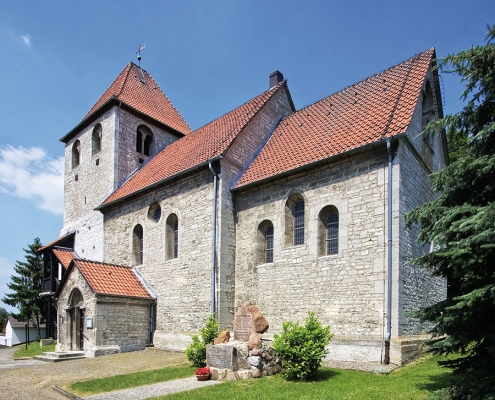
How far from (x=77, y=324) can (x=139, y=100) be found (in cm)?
1309

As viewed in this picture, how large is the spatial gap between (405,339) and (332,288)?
2.31 meters

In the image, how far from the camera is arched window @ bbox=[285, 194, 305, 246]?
13.4 m

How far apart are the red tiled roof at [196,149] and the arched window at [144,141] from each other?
4.38 ft

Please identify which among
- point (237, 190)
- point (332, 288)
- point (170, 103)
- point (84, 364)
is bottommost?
point (84, 364)

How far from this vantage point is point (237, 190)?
1512 cm

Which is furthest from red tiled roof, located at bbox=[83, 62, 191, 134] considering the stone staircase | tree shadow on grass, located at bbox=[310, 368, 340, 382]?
tree shadow on grass, located at bbox=[310, 368, 340, 382]

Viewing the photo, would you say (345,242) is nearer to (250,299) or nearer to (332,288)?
(332,288)

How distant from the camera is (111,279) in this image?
16.6m

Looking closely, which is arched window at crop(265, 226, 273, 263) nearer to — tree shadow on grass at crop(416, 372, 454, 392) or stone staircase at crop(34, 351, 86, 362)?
tree shadow on grass at crop(416, 372, 454, 392)

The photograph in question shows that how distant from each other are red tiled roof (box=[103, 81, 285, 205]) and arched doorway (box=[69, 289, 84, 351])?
509 centimetres

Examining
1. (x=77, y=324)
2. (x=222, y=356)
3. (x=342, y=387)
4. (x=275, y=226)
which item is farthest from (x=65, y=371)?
(x=342, y=387)

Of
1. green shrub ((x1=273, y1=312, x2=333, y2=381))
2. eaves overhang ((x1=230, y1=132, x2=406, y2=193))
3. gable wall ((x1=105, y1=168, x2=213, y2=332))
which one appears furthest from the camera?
gable wall ((x1=105, y1=168, x2=213, y2=332))

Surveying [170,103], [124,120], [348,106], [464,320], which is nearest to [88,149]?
[124,120]

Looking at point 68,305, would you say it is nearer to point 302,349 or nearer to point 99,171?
point 99,171
